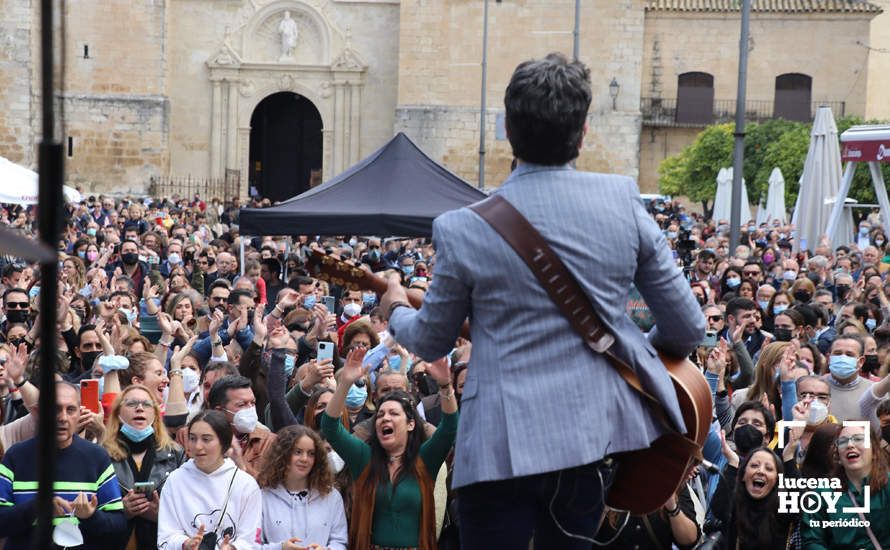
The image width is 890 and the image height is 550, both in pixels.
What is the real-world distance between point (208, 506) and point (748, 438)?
8.00 feet

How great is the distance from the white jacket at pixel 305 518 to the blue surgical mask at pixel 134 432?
2.53ft

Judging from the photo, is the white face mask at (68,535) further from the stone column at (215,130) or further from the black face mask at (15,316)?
the stone column at (215,130)

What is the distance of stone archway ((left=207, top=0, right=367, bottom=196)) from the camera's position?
41.2m

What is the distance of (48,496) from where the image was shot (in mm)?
1542

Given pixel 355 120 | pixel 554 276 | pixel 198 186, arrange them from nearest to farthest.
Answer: pixel 554 276 → pixel 198 186 → pixel 355 120

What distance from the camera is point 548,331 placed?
2793 millimetres

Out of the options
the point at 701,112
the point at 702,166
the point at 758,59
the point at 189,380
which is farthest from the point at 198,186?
the point at 189,380

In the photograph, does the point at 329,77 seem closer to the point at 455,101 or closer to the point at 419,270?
the point at 455,101

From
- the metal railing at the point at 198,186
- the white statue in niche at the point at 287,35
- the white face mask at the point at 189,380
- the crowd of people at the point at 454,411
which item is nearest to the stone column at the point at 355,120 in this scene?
the white statue in niche at the point at 287,35

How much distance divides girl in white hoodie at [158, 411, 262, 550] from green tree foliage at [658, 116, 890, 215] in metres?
33.4

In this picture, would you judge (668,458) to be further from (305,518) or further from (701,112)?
(701,112)

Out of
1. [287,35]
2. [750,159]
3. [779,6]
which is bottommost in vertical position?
[750,159]

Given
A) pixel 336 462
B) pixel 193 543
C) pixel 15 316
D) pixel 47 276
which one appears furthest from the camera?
pixel 15 316

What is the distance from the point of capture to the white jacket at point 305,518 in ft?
18.6
